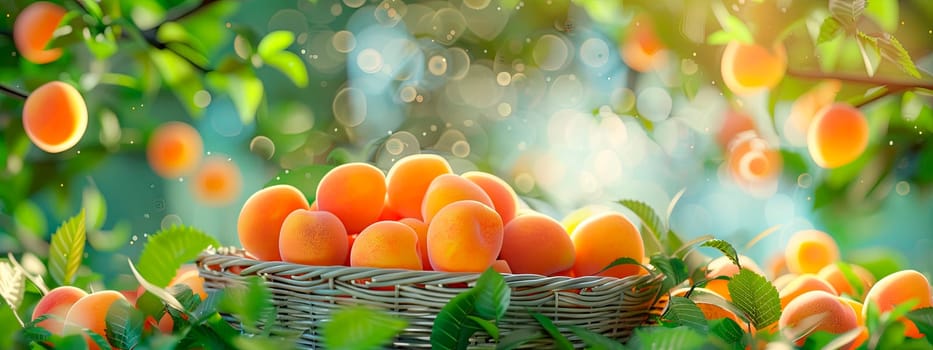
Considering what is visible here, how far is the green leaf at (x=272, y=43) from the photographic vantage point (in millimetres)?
918

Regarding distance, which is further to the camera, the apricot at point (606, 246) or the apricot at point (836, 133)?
the apricot at point (836, 133)

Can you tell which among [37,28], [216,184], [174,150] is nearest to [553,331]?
[37,28]

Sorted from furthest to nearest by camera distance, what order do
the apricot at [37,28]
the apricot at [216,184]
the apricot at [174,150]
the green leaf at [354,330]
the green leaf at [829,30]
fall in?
the apricot at [216,184] → the apricot at [174,150] → the apricot at [37,28] → the green leaf at [829,30] → the green leaf at [354,330]

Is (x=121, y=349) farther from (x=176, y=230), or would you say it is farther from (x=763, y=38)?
(x=763, y=38)

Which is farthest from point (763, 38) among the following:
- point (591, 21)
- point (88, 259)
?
point (88, 259)

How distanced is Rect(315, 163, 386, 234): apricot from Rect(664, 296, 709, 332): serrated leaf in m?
0.21

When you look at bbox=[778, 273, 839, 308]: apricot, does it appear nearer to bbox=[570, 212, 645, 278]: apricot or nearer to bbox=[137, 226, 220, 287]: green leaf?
bbox=[570, 212, 645, 278]: apricot

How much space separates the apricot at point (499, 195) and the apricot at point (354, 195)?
0.22 feet

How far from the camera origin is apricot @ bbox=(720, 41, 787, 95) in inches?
33.8

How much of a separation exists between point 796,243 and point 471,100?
916 mm

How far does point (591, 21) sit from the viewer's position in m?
1.43

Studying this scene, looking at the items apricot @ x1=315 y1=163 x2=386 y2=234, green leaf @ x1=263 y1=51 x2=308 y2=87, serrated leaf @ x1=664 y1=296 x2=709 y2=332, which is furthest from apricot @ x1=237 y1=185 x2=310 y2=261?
green leaf @ x1=263 y1=51 x2=308 y2=87

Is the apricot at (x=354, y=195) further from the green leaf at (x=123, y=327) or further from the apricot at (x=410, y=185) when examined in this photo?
the green leaf at (x=123, y=327)

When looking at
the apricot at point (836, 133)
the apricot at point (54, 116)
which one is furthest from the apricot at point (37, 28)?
the apricot at point (836, 133)
